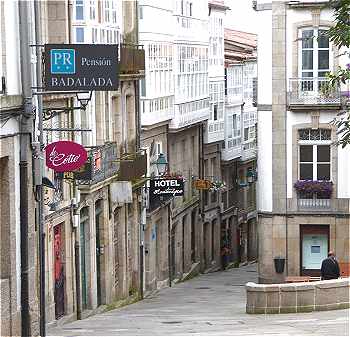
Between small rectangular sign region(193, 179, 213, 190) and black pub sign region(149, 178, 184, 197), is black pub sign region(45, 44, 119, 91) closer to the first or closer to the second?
black pub sign region(149, 178, 184, 197)

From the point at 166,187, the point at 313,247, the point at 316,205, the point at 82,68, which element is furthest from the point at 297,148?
the point at 82,68

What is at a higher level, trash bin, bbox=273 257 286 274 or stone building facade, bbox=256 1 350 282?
stone building facade, bbox=256 1 350 282

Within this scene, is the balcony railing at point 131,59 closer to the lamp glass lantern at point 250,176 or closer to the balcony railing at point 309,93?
the balcony railing at point 309,93

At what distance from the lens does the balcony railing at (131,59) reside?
32156 mm

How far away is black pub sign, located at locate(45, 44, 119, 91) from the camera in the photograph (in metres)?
20.1

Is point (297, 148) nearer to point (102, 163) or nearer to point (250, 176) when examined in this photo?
point (102, 163)

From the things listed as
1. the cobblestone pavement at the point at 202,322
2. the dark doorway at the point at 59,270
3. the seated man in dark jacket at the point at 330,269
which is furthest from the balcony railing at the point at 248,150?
the dark doorway at the point at 59,270

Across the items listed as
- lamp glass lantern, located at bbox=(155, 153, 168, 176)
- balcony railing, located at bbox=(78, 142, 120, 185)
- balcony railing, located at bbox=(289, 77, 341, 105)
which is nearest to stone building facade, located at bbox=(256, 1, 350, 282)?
balcony railing, located at bbox=(289, 77, 341, 105)

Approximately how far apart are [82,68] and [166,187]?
1732 centimetres

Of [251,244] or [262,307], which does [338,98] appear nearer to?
[262,307]

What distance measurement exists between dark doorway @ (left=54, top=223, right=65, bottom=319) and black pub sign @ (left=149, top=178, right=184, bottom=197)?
1092 centimetres

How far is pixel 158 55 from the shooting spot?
3850 centimetres

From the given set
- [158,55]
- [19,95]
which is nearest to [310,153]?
[158,55]

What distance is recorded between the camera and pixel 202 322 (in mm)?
23281
